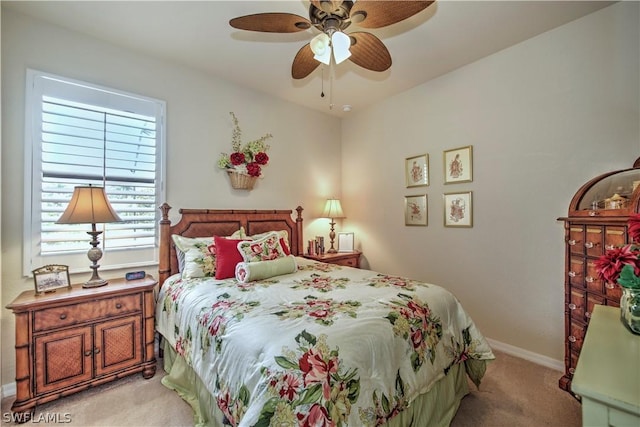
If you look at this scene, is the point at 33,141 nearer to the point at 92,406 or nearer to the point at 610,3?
the point at 92,406

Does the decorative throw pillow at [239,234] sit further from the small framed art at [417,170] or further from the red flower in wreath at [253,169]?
the small framed art at [417,170]

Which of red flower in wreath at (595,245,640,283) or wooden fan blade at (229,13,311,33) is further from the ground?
wooden fan blade at (229,13,311,33)

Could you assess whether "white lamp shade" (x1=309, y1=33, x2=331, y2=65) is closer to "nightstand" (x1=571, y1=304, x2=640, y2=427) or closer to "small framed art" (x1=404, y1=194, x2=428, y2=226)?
"nightstand" (x1=571, y1=304, x2=640, y2=427)

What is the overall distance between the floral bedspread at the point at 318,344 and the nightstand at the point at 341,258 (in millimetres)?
1268

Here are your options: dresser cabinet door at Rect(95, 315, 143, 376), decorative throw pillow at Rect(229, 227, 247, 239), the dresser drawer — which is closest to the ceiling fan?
decorative throw pillow at Rect(229, 227, 247, 239)

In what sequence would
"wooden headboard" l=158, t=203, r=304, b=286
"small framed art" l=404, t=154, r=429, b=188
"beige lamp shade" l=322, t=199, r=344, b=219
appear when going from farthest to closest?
1. "beige lamp shade" l=322, t=199, r=344, b=219
2. "small framed art" l=404, t=154, r=429, b=188
3. "wooden headboard" l=158, t=203, r=304, b=286

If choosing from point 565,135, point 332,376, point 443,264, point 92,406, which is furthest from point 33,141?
point 565,135

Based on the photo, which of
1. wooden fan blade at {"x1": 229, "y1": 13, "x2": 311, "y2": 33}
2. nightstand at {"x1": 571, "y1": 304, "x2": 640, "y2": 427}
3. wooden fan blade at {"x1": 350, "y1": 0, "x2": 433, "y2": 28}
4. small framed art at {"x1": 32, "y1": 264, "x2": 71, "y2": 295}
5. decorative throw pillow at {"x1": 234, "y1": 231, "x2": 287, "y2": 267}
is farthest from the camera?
decorative throw pillow at {"x1": 234, "y1": 231, "x2": 287, "y2": 267}

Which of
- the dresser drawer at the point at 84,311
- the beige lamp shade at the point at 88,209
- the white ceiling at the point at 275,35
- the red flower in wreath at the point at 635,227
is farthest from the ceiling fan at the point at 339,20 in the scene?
the dresser drawer at the point at 84,311

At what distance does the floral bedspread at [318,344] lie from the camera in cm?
107

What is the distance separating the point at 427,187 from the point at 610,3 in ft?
6.15

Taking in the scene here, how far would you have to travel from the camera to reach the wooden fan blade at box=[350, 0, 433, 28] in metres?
1.44

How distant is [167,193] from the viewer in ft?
8.85

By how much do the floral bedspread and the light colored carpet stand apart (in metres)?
0.34
